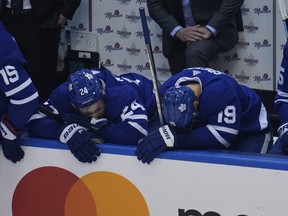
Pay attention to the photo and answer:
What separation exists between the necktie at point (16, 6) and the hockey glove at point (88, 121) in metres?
1.55

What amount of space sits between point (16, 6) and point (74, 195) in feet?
6.02

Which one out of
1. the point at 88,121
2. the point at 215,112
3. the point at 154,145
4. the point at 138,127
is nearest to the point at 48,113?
the point at 88,121

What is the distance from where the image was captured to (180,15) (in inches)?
171

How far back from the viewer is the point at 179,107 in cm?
258

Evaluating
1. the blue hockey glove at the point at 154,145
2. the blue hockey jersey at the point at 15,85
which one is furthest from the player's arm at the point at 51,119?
the blue hockey glove at the point at 154,145

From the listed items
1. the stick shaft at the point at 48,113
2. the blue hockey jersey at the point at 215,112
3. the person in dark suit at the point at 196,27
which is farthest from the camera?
the person in dark suit at the point at 196,27

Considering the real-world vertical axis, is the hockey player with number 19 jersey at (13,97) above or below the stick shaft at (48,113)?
above

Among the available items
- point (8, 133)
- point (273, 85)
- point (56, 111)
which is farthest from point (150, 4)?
point (8, 133)

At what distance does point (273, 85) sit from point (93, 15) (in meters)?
1.44

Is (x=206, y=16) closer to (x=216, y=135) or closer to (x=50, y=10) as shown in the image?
(x=50, y=10)

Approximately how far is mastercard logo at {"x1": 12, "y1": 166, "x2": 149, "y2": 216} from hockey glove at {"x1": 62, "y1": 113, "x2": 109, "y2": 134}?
0.68ft

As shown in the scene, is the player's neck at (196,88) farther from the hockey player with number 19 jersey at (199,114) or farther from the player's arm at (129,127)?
the player's arm at (129,127)

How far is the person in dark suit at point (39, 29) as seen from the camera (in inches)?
168

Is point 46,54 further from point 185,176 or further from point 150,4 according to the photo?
point 185,176
